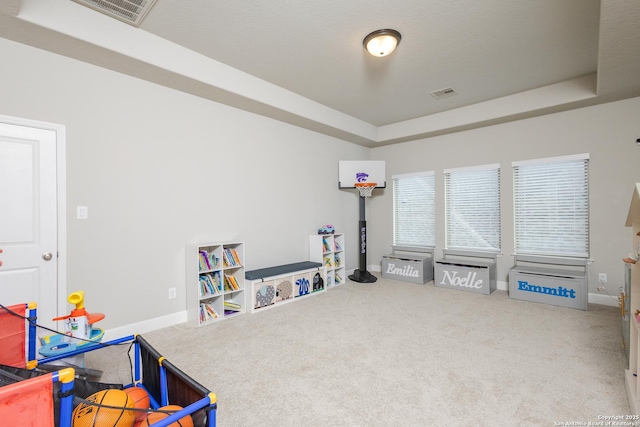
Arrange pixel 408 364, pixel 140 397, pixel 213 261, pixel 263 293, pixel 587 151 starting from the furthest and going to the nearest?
pixel 587 151 < pixel 263 293 < pixel 213 261 < pixel 408 364 < pixel 140 397

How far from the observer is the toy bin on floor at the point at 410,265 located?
193 inches

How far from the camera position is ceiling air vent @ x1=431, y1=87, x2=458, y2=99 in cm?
394

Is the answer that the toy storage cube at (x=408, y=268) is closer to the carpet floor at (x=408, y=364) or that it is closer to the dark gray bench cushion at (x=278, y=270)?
the carpet floor at (x=408, y=364)

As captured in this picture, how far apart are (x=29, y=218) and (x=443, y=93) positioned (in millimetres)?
Answer: 4530

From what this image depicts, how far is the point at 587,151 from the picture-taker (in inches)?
153

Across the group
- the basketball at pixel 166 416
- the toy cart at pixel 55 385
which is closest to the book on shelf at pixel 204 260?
the toy cart at pixel 55 385

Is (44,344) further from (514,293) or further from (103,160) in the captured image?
(514,293)

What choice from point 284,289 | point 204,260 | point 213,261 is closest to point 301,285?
point 284,289

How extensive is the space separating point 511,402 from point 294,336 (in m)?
1.72

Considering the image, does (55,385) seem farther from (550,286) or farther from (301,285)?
(550,286)

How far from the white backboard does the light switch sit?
3.48 metres

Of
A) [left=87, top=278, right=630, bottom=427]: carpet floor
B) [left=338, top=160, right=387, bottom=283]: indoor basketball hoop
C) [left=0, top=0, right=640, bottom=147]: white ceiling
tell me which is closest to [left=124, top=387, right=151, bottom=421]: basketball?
[left=87, top=278, right=630, bottom=427]: carpet floor

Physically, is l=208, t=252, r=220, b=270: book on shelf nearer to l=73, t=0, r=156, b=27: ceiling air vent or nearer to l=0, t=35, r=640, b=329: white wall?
l=0, t=35, r=640, b=329: white wall

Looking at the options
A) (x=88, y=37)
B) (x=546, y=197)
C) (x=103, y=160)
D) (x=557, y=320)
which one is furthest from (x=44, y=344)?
(x=546, y=197)
